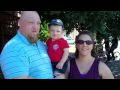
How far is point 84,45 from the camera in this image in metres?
2.21

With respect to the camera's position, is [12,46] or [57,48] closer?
[12,46]

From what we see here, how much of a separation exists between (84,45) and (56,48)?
628mm

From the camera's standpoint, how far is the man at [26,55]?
197 centimetres

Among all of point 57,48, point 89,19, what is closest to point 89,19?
point 89,19

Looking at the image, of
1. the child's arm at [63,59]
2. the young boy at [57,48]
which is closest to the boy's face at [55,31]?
the young boy at [57,48]

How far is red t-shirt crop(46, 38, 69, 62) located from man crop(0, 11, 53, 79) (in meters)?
0.45

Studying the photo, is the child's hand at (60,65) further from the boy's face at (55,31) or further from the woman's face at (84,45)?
the woman's face at (84,45)

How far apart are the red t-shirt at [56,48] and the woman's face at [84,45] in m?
0.44

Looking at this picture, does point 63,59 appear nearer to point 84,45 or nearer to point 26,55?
point 84,45

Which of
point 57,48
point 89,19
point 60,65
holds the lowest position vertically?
point 60,65
